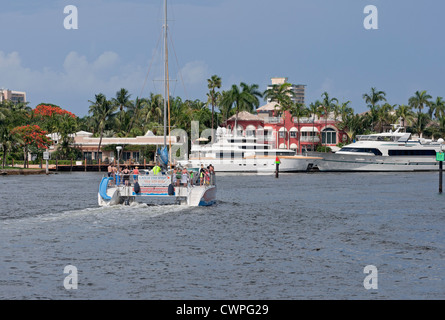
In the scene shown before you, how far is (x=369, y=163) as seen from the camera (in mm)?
97375

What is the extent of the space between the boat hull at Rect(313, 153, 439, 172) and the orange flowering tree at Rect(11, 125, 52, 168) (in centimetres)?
4039

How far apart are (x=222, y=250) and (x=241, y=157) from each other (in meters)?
64.2

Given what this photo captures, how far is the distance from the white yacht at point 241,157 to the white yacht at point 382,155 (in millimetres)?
5429

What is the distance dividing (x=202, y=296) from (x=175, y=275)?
107 inches

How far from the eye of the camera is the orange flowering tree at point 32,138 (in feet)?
305

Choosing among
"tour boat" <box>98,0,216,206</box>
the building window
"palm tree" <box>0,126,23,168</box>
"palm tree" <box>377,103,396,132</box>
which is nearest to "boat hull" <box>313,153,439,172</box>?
the building window

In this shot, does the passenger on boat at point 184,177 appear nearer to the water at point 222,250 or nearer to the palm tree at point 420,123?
the water at point 222,250

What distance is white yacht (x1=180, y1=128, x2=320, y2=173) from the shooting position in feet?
293

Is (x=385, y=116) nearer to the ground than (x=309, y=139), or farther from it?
farther from it

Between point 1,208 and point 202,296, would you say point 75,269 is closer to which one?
point 202,296

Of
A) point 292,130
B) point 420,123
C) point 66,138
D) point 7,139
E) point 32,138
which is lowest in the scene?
point 7,139
